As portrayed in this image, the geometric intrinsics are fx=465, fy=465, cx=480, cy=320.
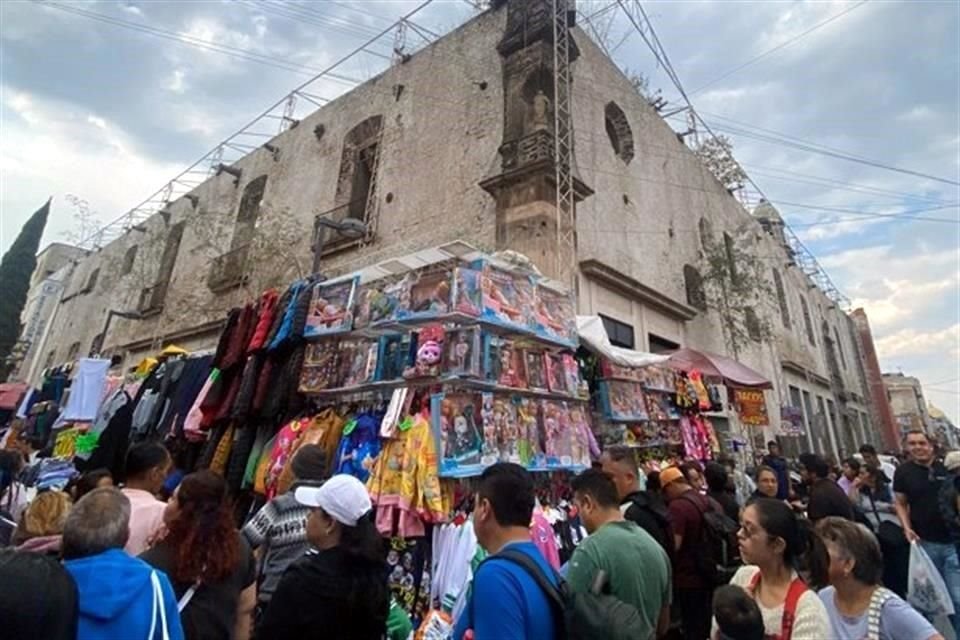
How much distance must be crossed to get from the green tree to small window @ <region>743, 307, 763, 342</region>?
2546 centimetres

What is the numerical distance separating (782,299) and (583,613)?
62.5ft

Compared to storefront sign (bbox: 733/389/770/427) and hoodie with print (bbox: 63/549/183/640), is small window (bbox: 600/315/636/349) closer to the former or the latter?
storefront sign (bbox: 733/389/770/427)

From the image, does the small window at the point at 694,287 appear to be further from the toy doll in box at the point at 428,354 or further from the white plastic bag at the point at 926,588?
the toy doll in box at the point at 428,354

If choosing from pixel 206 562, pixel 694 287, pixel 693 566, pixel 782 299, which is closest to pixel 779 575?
pixel 693 566

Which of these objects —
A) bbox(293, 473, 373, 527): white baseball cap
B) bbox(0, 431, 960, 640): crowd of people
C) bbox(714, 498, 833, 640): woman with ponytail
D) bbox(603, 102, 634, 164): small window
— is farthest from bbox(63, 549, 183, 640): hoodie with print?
bbox(603, 102, 634, 164): small window

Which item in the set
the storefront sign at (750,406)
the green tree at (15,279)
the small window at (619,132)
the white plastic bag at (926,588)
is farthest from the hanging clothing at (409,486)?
the green tree at (15,279)

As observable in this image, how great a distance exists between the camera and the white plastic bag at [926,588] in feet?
10.2

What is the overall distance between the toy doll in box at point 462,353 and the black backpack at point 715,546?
196cm

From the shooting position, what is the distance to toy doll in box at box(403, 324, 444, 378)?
3770 mm

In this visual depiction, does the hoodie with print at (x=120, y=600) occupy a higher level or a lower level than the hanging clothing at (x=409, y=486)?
lower

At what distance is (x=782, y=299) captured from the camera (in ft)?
56.3

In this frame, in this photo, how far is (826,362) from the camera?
19953 millimetres

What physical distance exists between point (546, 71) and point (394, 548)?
716cm

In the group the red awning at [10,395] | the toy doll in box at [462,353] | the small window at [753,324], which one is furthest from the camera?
the small window at [753,324]
